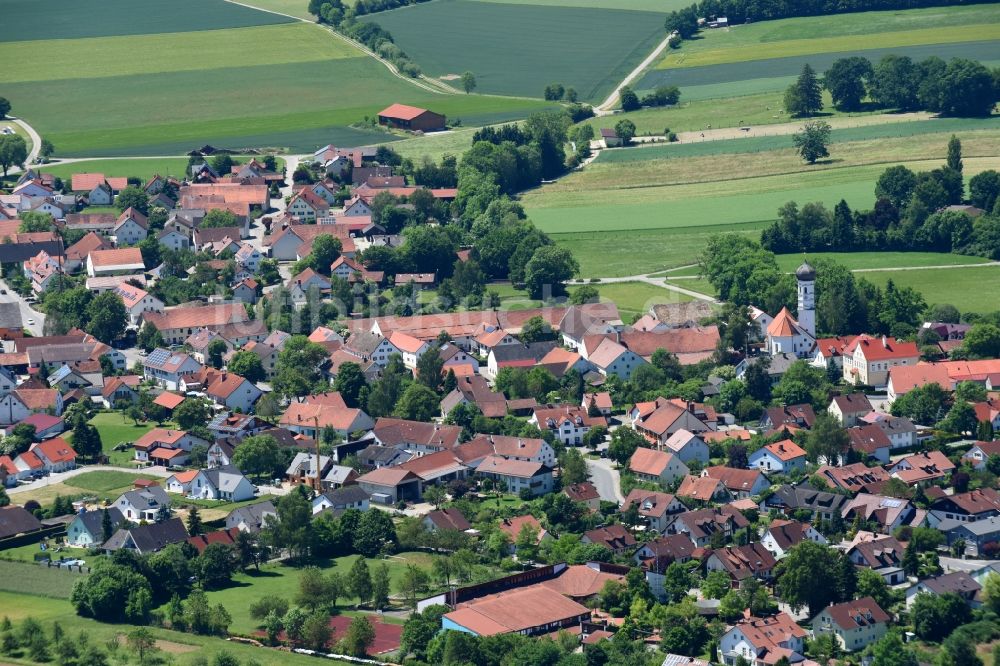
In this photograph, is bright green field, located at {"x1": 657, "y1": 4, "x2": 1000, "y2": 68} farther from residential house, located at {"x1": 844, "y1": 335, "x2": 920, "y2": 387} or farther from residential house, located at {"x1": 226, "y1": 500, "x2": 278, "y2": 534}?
residential house, located at {"x1": 226, "y1": 500, "x2": 278, "y2": 534}

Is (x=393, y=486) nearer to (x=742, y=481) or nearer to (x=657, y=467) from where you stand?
(x=657, y=467)

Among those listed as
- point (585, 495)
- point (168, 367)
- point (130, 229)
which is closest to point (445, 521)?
point (585, 495)

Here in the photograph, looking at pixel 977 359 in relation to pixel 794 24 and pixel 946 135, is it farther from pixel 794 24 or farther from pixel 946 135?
pixel 794 24

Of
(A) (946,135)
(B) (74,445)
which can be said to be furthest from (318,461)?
(A) (946,135)

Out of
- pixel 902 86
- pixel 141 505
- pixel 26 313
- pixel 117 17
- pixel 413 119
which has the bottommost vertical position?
pixel 141 505

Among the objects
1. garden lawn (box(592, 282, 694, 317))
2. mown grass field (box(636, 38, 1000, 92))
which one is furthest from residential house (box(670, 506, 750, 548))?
mown grass field (box(636, 38, 1000, 92))

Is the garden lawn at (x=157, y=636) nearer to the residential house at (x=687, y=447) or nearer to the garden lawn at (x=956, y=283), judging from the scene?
the residential house at (x=687, y=447)

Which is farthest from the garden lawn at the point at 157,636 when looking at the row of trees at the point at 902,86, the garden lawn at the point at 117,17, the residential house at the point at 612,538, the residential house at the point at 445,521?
the garden lawn at the point at 117,17
